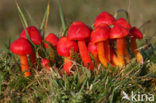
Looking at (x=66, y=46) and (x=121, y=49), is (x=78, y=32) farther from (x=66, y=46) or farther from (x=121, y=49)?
(x=121, y=49)

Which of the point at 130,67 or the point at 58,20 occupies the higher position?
the point at 58,20

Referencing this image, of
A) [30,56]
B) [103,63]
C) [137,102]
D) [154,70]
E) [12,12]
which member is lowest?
[137,102]

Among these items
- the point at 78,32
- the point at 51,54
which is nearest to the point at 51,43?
the point at 51,54

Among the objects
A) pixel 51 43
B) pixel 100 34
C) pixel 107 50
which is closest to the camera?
pixel 100 34

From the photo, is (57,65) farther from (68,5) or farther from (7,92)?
(68,5)

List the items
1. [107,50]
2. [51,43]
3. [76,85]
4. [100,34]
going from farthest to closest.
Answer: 1. [51,43]
2. [107,50]
3. [100,34]
4. [76,85]

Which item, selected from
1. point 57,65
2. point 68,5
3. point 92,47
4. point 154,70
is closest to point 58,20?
point 57,65

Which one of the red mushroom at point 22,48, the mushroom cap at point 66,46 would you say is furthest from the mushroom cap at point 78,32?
the red mushroom at point 22,48

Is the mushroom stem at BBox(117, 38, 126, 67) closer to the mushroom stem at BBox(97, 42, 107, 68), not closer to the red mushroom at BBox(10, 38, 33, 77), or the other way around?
the mushroom stem at BBox(97, 42, 107, 68)
